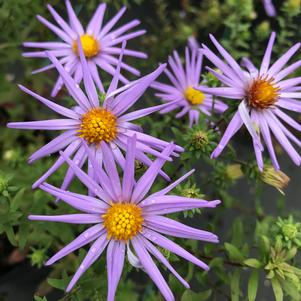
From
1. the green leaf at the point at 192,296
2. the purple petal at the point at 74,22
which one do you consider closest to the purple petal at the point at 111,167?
the green leaf at the point at 192,296

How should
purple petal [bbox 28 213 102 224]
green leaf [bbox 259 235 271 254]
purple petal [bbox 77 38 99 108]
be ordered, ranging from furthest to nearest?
1. green leaf [bbox 259 235 271 254]
2. purple petal [bbox 77 38 99 108]
3. purple petal [bbox 28 213 102 224]

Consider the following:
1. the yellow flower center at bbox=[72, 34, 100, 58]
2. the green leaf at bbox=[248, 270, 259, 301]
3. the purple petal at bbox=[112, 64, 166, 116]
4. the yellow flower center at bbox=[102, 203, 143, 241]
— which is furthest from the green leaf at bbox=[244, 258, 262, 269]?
the yellow flower center at bbox=[72, 34, 100, 58]

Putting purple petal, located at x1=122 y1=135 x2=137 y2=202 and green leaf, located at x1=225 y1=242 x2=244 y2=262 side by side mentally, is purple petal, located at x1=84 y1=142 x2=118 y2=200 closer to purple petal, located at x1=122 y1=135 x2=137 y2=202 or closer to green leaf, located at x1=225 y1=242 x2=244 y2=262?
purple petal, located at x1=122 y1=135 x2=137 y2=202

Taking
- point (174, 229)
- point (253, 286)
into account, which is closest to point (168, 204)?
point (174, 229)

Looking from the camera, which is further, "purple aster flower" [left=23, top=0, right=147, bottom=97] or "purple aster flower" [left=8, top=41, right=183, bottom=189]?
"purple aster flower" [left=23, top=0, right=147, bottom=97]

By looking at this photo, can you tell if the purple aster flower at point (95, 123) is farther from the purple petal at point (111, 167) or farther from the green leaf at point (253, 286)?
the green leaf at point (253, 286)

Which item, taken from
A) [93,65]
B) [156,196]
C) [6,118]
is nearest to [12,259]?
[6,118]
